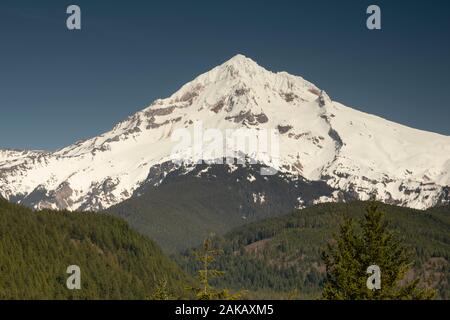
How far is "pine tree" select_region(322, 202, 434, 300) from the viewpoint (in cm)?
5988

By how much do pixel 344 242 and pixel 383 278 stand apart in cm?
561

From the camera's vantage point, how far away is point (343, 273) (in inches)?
2422

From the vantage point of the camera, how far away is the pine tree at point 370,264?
5988cm

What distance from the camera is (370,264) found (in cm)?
6300
